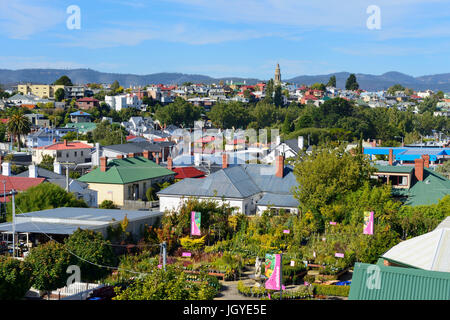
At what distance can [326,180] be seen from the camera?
95.9 feet

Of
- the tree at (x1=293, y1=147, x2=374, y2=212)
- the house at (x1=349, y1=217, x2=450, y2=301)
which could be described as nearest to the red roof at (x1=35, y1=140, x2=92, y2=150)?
the tree at (x1=293, y1=147, x2=374, y2=212)

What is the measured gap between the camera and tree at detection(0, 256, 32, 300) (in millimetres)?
15462

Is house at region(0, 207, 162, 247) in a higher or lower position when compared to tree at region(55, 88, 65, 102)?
lower

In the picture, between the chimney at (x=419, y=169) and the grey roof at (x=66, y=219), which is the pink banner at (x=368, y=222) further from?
the grey roof at (x=66, y=219)

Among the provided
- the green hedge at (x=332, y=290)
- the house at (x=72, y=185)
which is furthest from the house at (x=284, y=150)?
the green hedge at (x=332, y=290)

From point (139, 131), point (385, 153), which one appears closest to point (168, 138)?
point (139, 131)

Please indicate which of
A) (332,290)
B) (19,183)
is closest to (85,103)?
(19,183)

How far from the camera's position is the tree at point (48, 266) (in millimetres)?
17016

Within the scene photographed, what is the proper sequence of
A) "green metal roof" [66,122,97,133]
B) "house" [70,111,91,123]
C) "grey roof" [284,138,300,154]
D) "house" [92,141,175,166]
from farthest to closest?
"house" [70,111,91,123] < "green metal roof" [66,122,97,133] < "grey roof" [284,138,300,154] < "house" [92,141,175,166]

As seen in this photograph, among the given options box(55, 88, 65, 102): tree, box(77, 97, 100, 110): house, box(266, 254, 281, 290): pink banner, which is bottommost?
box(266, 254, 281, 290): pink banner

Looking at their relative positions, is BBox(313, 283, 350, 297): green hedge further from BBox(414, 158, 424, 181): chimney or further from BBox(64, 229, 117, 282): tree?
BBox(414, 158, 424, 181): chimney

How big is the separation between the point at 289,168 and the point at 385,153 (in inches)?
1157

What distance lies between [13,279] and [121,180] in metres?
21.8

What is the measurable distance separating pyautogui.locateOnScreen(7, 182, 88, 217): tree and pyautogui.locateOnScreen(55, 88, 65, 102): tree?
96.1 meters
